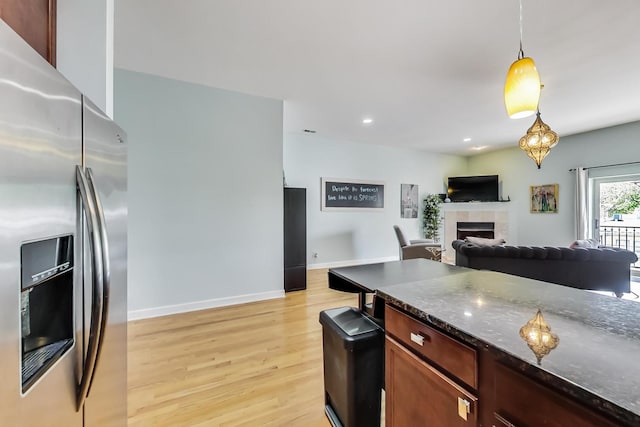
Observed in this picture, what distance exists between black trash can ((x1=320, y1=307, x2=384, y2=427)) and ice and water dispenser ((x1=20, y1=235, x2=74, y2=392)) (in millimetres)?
1089

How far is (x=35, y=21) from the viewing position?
1.05 metres

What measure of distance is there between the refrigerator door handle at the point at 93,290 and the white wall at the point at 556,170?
6.02m

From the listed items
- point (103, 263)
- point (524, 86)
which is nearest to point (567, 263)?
point (524, 86)

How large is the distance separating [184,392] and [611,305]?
7.58 feet

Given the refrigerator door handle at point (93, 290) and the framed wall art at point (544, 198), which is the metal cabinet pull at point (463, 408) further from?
the framed wall art at point (544, 198)

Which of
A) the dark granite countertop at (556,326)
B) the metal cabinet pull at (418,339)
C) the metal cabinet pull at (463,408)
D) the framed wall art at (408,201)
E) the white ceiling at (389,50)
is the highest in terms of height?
the white ceiling at (389,50)

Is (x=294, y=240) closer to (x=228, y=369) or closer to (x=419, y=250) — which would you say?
(x=228, y=369)

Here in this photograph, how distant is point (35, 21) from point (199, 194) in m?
Answer: 2.22

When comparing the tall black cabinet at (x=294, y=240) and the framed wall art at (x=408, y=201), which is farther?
the framed wall art at (x=408, y=201)

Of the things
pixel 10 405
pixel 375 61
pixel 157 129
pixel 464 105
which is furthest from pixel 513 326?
pixel 464 105

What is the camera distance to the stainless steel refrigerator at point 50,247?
55cm

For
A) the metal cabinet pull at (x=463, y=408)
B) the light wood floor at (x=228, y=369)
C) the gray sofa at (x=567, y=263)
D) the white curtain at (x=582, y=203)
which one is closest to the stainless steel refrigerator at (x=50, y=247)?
the light wood floor at (x=228, y=369)

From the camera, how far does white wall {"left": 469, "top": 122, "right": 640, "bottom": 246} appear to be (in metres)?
4.79

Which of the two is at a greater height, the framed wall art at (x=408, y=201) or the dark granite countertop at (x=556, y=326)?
the framed wall art at (x=408, y=201)
